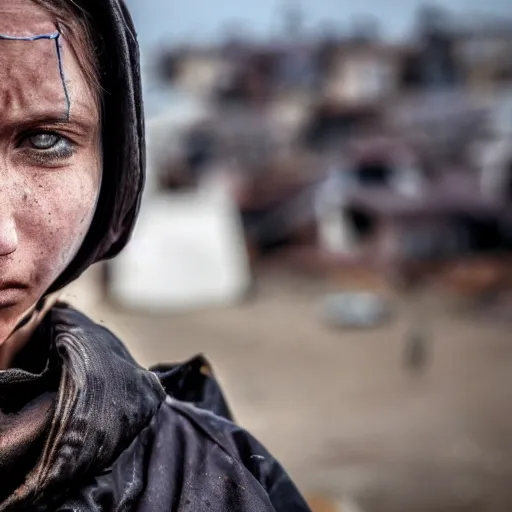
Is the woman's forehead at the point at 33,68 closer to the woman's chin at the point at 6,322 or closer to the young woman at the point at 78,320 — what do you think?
the young woman at the point at 78,320

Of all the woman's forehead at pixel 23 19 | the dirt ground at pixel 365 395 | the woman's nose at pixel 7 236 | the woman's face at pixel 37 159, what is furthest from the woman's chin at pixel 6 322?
the dirt ground at pixel 365 395

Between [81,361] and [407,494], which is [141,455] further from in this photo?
[407,494]

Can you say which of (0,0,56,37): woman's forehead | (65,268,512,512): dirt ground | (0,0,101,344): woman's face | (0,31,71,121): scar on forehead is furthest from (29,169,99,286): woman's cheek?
(65,268,512,512): dirt ground

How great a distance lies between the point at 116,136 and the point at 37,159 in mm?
188

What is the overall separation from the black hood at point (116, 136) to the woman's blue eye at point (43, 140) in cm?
13

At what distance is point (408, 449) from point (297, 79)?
26342 mm

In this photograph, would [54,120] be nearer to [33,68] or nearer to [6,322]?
[33,68]

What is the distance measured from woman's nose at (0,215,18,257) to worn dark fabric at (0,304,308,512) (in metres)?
0.18

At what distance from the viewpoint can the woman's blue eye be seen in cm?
109

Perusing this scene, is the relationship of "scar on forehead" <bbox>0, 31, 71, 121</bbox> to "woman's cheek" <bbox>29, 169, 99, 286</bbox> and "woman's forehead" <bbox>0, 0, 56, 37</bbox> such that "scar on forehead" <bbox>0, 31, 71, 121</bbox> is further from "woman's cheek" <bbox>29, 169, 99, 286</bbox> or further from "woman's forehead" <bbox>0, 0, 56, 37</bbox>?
"woman's cheek" <bbox>29, 169, 99, 286</bbox>

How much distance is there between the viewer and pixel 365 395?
11.0m

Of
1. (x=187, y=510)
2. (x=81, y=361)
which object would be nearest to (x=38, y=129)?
(x=81, y=361)

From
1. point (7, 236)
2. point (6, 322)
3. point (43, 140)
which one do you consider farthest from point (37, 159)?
point (6, 322)

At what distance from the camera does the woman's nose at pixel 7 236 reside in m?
1.03
